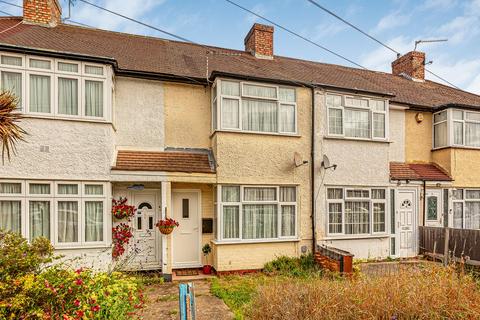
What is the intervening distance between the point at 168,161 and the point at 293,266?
4.85m

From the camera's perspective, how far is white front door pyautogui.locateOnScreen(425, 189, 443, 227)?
11.7 metres

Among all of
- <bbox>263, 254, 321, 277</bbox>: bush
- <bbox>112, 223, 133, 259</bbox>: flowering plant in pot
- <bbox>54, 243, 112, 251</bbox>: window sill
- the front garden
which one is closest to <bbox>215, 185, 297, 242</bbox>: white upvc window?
<bbox>263, 254, 321, 277</bbox>: bush

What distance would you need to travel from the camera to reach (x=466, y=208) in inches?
479

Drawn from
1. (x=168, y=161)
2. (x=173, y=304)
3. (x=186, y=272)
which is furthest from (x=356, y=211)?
(x=173, y=304)

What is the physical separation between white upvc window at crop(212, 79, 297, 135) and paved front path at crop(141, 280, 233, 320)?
14.9 feet

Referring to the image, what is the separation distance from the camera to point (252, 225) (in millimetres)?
9453

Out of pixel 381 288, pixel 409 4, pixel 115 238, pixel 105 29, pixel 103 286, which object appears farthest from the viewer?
pixel 105 29

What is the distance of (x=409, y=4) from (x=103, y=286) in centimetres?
1180

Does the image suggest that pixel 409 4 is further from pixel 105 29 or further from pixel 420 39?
pixel 105 29

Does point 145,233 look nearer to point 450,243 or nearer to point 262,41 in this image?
point 262,41

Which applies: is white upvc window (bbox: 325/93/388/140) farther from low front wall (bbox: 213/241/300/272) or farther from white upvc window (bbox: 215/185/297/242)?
low front wall (bbox: 213/241/300/272)

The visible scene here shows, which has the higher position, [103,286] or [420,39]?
[420,39]

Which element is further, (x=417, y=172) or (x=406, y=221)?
(x=417, y=172)

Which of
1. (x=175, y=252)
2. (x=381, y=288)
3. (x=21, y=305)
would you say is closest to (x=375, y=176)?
(x=381, y=288)
